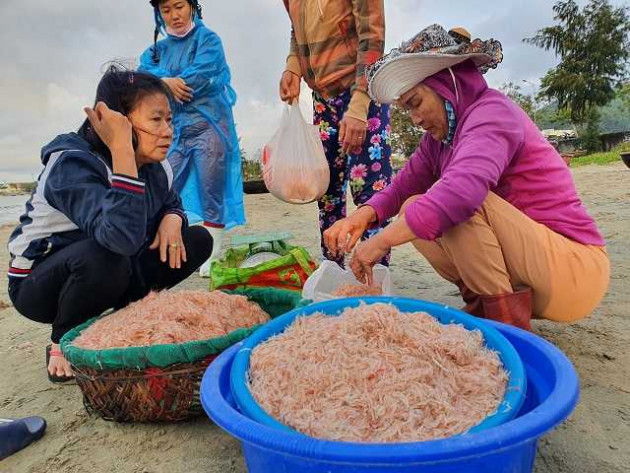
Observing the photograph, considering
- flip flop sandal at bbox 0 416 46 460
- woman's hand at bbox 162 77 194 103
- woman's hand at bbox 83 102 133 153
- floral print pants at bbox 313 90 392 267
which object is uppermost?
woman's hand at bbox 162 77 194 103

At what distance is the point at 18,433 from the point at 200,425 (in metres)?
0.55

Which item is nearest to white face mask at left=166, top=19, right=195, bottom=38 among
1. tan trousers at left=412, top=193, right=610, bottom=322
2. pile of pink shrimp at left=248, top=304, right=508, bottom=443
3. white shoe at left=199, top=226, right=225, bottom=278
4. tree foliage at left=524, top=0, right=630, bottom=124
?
white shoe at left=199, top=226, right=225, bottom=278

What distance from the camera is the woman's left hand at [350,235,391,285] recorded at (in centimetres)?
159

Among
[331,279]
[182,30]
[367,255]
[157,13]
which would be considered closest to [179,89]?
[182,30]

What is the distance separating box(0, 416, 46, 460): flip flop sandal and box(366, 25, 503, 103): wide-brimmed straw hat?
1.66m

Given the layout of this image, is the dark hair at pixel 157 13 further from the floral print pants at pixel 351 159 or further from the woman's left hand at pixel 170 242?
the woman's left hand at pixel 170 242

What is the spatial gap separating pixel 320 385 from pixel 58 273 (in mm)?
1273

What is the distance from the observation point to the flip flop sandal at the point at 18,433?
59.2 inches

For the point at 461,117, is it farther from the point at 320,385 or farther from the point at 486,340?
the point at 320,385

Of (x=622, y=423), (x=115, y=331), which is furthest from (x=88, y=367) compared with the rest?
(x=622, y=423)

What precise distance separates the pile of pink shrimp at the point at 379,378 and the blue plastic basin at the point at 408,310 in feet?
0.07

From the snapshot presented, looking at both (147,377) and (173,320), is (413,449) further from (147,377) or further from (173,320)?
(173,320)

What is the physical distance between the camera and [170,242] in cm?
211

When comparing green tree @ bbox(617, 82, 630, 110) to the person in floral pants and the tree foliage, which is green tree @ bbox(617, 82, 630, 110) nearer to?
the tree foliage
